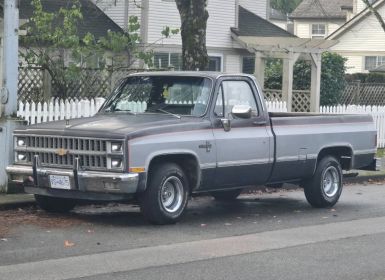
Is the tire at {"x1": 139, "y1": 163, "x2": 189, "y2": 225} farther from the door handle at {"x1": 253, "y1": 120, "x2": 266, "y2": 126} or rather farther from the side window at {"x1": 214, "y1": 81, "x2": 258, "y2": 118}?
the door handle at {"x1": 253, "y1": 120, "x2": 266, "y2": 126}

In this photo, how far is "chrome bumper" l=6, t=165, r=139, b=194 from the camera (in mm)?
10648

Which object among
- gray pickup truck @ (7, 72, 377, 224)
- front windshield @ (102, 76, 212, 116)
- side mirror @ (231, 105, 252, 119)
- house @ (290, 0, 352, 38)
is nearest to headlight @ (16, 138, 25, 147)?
gray pickup truck @ (7, 72, 377, 224)

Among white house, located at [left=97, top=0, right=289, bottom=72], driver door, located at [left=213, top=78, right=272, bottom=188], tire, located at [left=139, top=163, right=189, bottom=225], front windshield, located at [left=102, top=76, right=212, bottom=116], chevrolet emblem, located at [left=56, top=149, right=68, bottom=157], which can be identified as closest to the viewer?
tire, located at [left=139, top=163, right=189, bottom=225]

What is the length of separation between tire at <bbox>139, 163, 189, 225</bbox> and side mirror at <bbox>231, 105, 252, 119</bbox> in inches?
45.3

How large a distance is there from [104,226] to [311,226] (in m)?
2.64

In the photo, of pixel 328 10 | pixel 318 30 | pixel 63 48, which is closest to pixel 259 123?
pixel 63 48

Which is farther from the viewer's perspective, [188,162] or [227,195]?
[227,195]

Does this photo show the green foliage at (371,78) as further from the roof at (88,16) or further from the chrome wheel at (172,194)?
the chrome wheel at (172,194)

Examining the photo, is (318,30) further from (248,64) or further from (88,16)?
(88,16)

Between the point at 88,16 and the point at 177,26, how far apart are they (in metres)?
3.08

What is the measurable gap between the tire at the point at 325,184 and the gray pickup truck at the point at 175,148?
15 mm

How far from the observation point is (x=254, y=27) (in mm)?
32250

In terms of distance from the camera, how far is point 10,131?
13039 mm

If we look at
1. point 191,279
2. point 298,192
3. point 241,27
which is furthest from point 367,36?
point 191,279
